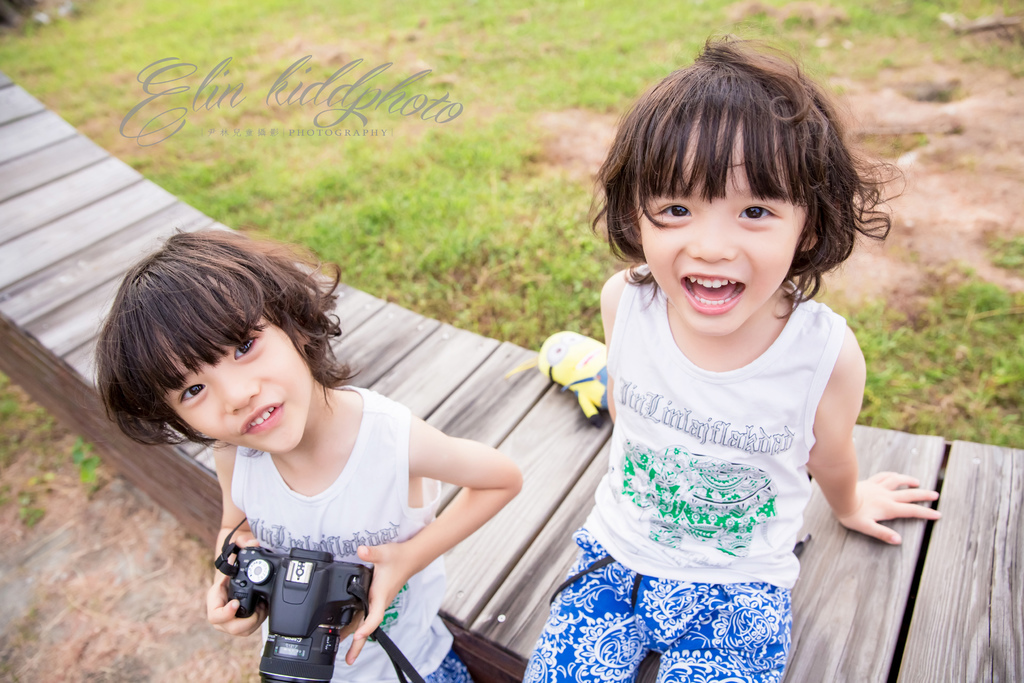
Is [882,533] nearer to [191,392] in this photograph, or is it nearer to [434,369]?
[434,369]

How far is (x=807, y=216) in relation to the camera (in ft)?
3.68

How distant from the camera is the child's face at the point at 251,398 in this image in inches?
47.3

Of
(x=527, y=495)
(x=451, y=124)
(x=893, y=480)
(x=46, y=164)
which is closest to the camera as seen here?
(x=893, y=480)

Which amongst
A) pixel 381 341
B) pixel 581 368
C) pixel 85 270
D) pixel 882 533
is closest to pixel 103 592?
pixel 85 270

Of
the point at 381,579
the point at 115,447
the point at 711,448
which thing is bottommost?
the point at 115,447

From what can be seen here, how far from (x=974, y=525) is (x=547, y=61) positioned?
14.6ft

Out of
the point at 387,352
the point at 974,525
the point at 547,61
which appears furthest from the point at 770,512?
the point at 547,61

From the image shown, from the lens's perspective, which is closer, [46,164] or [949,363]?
[949,363]

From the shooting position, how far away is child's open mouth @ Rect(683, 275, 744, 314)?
3.71 feet

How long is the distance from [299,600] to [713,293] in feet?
3.10

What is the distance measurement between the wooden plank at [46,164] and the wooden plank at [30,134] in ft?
0.16

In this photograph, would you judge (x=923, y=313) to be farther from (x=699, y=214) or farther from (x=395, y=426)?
(x=395, y=426)

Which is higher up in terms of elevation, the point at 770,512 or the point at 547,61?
the point at 770,512

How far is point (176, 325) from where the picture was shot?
46.5 inches
